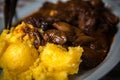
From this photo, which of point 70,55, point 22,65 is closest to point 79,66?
point 70,55

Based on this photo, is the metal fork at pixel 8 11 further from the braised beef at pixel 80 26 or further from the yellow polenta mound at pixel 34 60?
the yellow polenta mound at pixel 34 60

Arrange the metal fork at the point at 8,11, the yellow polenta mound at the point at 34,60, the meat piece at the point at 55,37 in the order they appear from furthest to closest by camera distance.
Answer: the metal fork at the point at 8,11 → the meat piece at the point at 55,37 → the yellow polenta mound at the point at 34,60

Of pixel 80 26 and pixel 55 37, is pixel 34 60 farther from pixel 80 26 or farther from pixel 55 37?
pixel 80 26

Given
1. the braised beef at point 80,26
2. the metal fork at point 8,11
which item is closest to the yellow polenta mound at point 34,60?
the braised beef at point 80,26

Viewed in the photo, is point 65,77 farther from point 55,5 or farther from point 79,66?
point 55,5

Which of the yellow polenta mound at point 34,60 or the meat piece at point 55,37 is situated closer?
the yellow polenta mound at point 34,60
